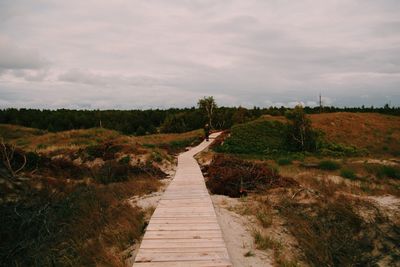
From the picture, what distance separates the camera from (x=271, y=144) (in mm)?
32031

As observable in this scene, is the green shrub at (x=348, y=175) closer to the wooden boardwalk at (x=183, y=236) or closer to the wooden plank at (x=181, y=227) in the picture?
the wooden boardwalk at (x=183, y=236)

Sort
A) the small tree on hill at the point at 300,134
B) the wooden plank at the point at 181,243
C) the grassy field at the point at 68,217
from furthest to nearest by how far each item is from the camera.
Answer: the small tree on hill at the point at 300,134, the grassy field at the point at 68,217, the wooden plank at the point at 181,243

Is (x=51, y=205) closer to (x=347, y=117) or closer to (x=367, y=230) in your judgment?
(x=367, y=230)

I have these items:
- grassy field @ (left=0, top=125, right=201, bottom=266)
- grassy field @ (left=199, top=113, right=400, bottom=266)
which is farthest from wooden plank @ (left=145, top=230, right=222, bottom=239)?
grassy field @ (left=199, top=113, right=400, bottom=266)

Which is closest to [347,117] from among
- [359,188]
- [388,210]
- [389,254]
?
[359,188]

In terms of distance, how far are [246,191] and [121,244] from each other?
239 inches

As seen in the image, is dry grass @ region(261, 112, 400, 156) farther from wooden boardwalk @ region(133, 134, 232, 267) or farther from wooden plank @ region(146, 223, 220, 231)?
wooden plank @ region(146, 223, 220, 231)

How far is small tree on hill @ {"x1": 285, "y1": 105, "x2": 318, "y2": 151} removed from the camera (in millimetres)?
31375

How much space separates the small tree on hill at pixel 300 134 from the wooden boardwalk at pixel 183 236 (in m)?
22.9

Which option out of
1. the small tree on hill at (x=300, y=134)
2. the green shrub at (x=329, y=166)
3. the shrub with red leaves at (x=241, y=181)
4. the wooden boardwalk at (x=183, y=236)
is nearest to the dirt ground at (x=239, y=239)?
the wooden boardwalk at (x=183, y=236)

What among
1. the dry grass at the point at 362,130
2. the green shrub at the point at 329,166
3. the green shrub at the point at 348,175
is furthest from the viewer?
the dry grass at the point at 362,130

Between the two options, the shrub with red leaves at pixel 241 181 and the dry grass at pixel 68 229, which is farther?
the shrub with red leaves at pixel 241 181

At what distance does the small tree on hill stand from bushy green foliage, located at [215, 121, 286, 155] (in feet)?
3.83

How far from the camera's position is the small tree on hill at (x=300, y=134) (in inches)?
1235
